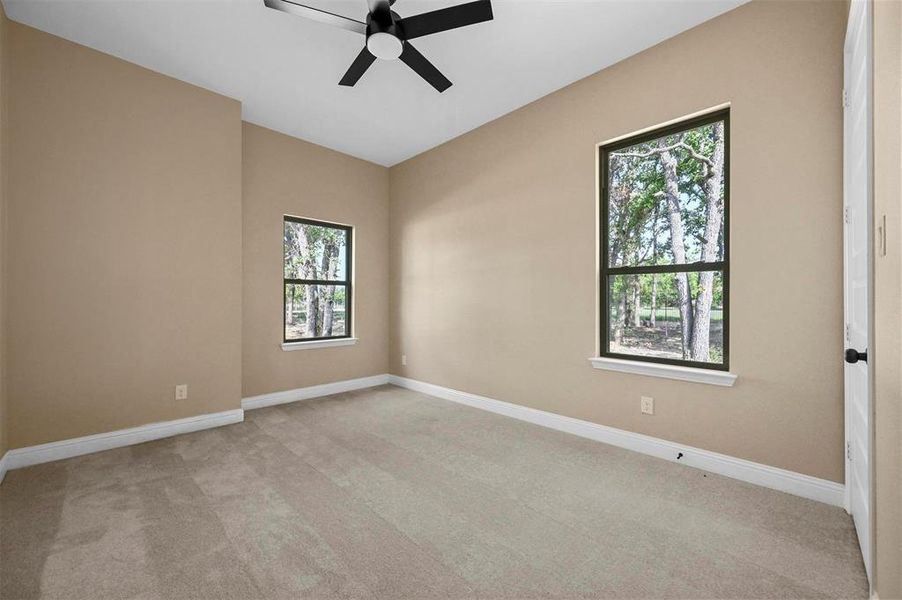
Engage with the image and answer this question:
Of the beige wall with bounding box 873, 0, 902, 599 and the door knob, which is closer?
the beige wall with bounding box 873, 0, 902, 599

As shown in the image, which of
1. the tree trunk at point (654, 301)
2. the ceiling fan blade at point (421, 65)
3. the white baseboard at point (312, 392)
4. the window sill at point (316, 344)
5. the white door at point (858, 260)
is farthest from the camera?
the window sill at point (316, 344)

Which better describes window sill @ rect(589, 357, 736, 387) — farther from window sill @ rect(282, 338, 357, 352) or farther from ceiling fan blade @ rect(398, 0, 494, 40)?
window sill @ rect(282, 338, 357, 352)

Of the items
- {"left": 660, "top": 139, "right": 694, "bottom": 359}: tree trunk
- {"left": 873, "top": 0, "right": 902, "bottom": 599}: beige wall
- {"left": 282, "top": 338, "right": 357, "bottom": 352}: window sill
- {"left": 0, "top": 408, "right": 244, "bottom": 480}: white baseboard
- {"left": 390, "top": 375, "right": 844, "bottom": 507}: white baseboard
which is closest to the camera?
{"left": 873, "top": 0, "right": 902, "bottom": 599}: beige wall

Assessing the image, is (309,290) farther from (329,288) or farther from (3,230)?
(3,230)

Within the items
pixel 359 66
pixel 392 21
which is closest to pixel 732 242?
pixel 392 21

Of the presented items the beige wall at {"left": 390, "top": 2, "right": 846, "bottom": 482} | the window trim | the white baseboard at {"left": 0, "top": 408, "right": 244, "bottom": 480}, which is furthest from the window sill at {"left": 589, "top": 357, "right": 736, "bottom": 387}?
the white baseboard at {"left": 0, "top": 408, "right": 244, "bottom": 480}

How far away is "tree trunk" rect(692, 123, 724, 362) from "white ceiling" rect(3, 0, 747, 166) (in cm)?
91

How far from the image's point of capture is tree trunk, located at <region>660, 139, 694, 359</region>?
2.77 m

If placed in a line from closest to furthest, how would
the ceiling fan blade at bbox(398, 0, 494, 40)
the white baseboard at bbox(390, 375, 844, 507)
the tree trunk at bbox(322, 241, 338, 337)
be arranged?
the ceiling fan blade at bbox(398, 0, 494, 40) → the white baseboard at bbox(390, 375, 844, 507) → the tree trunk at bbox(322, 241, 338, 337)

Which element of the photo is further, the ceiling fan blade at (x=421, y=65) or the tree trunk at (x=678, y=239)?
the tree trunk at (x=678, y=239)

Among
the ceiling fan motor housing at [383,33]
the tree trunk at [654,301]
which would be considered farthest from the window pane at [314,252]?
the tree trunk at [654,301]

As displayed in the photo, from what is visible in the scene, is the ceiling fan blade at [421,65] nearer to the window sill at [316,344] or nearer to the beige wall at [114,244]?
the beige wall at [114,244]

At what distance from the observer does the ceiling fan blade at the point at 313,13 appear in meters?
2.12

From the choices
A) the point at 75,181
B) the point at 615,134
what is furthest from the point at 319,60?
the point at 615,134
